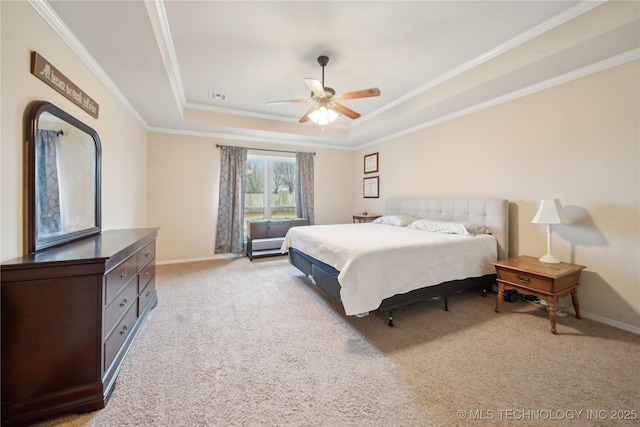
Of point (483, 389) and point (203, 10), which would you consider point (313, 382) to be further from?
point (203, 10)

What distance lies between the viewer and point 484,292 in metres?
3.19

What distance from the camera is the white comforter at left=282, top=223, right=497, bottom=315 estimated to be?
7.36ft

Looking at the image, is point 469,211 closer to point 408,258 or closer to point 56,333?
point 408,258

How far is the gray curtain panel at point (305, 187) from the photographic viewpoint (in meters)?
5.77

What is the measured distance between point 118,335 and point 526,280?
3552 mm

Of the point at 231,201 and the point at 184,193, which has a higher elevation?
the point at 184,193

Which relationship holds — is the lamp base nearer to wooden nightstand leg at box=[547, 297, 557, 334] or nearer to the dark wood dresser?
wooden nightstand leg at box=[547, 297, 557, 334]

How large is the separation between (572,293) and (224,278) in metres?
4.23

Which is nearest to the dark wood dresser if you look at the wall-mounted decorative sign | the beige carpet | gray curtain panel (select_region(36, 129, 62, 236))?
the beige carpet

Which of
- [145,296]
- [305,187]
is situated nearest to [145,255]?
[145,296]

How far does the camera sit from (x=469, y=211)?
3605 mm

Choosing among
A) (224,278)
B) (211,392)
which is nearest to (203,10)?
(211,392)

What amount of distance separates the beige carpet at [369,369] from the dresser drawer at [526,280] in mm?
373

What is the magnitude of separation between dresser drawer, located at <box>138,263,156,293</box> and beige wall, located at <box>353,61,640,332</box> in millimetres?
4215
